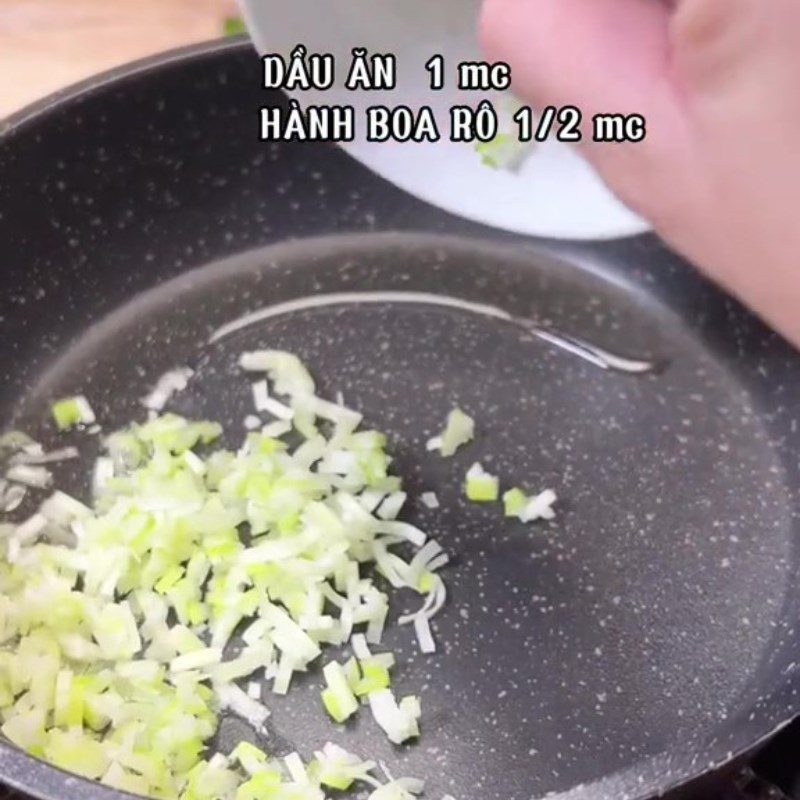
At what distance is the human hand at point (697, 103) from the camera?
18.2 inches

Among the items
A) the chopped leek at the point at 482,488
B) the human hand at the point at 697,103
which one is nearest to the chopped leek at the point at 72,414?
the chopped leek at the point at 482,488

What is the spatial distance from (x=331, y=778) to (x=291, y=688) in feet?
0.28

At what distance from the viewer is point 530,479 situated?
3.30 ft

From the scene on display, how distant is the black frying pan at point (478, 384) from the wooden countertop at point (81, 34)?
0.18m


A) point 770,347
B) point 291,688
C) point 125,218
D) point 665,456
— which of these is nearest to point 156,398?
point 125,218

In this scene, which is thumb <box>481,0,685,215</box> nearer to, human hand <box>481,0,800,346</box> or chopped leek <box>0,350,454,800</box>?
human hand <box>481,0,800,346</box>

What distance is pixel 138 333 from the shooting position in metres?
1.13

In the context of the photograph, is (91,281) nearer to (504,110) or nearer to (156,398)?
(156,398)

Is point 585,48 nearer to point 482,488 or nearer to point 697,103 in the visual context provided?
point 697,103

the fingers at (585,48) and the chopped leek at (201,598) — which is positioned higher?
the fingers at (585,48)

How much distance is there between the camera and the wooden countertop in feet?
4.12

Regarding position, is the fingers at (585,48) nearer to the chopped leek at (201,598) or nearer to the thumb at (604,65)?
the thumb at (604,65)

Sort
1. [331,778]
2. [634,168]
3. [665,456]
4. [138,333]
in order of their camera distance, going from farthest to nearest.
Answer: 1. [138,333]
2. [665,456]
3. [331,778]
4. [634,168]

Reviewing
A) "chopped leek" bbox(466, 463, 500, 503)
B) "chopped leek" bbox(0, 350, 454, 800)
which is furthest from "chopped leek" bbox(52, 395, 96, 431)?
"chopped leek" bbox(466, 463, 500, 503)
